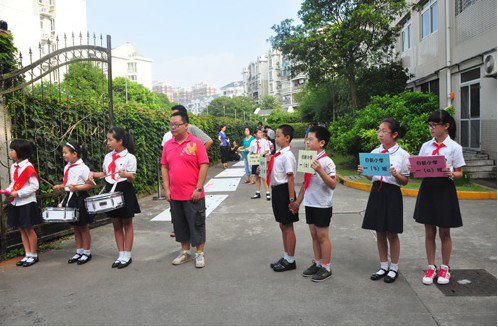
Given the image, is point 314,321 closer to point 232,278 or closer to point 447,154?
point 232,278

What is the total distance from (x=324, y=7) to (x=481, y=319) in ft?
48.9

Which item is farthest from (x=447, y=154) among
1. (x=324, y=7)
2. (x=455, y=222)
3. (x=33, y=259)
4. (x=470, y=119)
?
(x=324, y=7)

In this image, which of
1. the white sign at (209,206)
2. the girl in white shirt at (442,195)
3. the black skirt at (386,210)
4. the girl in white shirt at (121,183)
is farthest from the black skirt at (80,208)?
the girl in white shirt at (442,195)

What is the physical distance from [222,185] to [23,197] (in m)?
7.28

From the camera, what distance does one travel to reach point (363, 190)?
10477 millimetres

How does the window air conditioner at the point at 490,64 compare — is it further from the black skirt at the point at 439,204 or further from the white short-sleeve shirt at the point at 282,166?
the white short-sleeve shirt at the point at 282,166

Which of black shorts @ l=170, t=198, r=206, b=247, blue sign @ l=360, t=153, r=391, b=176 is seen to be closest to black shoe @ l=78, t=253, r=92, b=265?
black shorts @ l=170, t=198, r=206, b=247

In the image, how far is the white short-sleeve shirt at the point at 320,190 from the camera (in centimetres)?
437

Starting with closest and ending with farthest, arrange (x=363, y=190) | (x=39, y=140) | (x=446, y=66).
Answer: (x=39, y=140) < (x=363, y=190) < (x=446, y=66)

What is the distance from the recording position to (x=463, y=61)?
12.5 meters

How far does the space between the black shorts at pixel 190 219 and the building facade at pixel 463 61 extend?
29.2 feet

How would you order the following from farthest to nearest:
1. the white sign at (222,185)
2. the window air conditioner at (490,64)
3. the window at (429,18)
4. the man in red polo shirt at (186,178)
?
1. the window at (429,18)
2. the white sign at (222,185)
3. the window air conditioner at (490,64)
4. the man in red polo shirt at (186,178)

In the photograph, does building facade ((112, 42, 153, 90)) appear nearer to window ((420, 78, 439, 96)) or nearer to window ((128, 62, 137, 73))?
window ((128, 62, 137, 73))

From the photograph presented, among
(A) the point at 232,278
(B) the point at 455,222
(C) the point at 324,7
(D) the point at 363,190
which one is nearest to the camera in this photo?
(B) the point at 455,222
